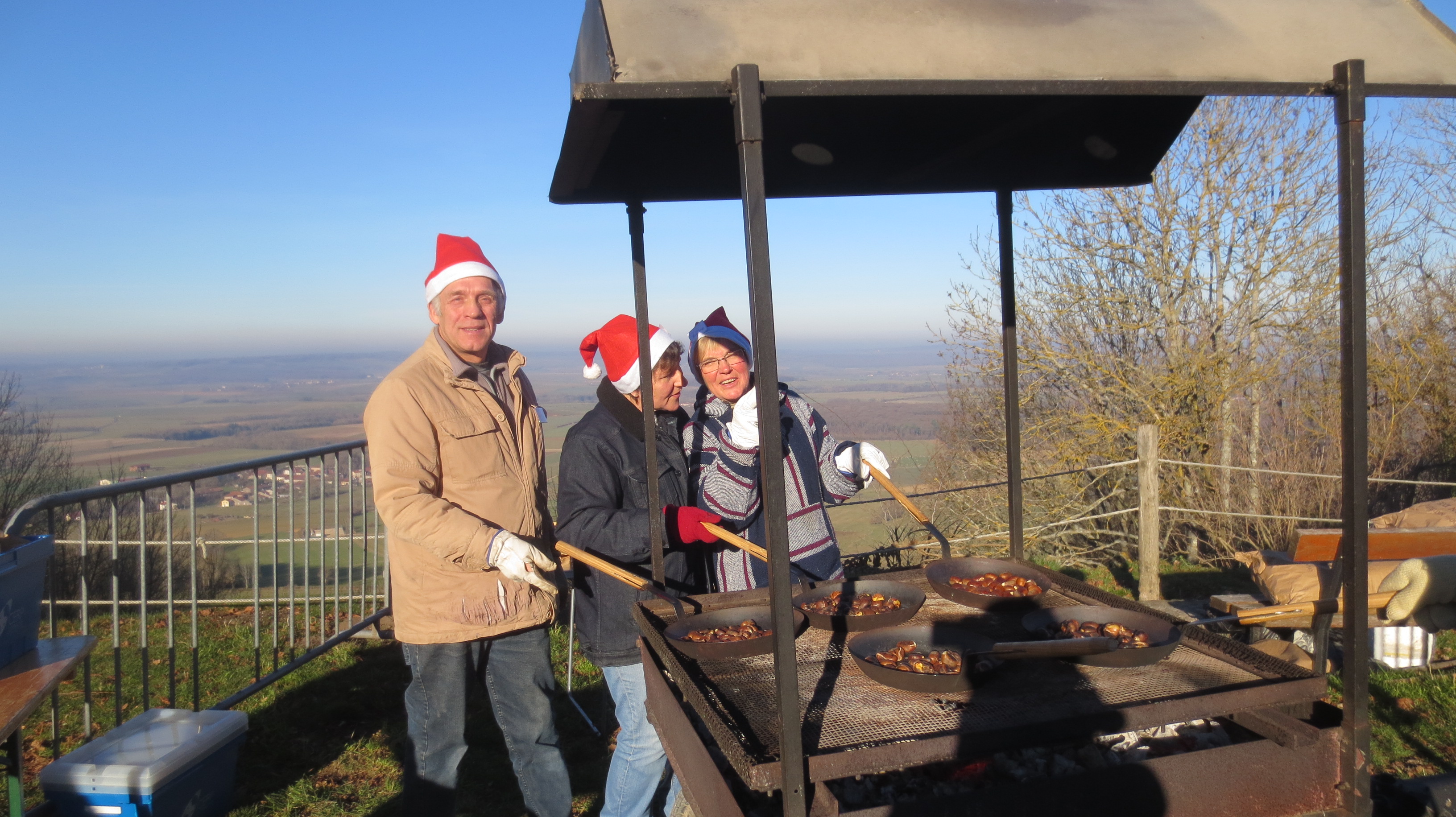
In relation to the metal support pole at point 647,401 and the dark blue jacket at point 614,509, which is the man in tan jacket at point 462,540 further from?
the metal support pole at point 647,401

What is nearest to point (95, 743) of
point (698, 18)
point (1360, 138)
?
point (698, 18)

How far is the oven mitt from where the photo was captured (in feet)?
15.0

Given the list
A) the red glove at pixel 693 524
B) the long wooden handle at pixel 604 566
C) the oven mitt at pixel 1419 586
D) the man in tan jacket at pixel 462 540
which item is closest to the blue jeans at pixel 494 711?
the man in tan jacket at pixel 462 540

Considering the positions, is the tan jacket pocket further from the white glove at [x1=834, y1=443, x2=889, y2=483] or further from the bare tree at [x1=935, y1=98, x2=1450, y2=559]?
the bare tree at [x1=935, y1=98, x2=1450, y2=559]

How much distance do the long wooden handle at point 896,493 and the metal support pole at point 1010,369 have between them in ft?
1.02

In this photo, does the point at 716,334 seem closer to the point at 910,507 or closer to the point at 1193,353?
→ the point at 910,507

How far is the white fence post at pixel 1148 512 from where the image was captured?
21.6ft

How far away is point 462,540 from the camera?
2588 mm

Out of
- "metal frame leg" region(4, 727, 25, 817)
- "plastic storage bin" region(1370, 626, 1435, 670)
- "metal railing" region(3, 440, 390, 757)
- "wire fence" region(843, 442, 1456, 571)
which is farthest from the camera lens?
"wire fence" region(843, 442, 1456, 571)

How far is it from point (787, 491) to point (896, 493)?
36 cm

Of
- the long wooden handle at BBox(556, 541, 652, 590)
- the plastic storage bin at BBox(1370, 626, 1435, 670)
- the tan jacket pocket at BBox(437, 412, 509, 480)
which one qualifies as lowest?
the plastic storage bin at BBox(1370, 626, 1435, 670)

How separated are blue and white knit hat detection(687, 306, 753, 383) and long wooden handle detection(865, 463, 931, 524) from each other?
1.85ft

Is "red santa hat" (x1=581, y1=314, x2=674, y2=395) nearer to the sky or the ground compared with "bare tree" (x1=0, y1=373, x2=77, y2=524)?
nearer to the sky

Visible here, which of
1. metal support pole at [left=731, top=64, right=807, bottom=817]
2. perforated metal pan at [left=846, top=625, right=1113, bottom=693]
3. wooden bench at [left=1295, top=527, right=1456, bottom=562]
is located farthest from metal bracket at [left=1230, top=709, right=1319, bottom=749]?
wooden bench at [left=1295, top=527, right=1456, bottom=562]
